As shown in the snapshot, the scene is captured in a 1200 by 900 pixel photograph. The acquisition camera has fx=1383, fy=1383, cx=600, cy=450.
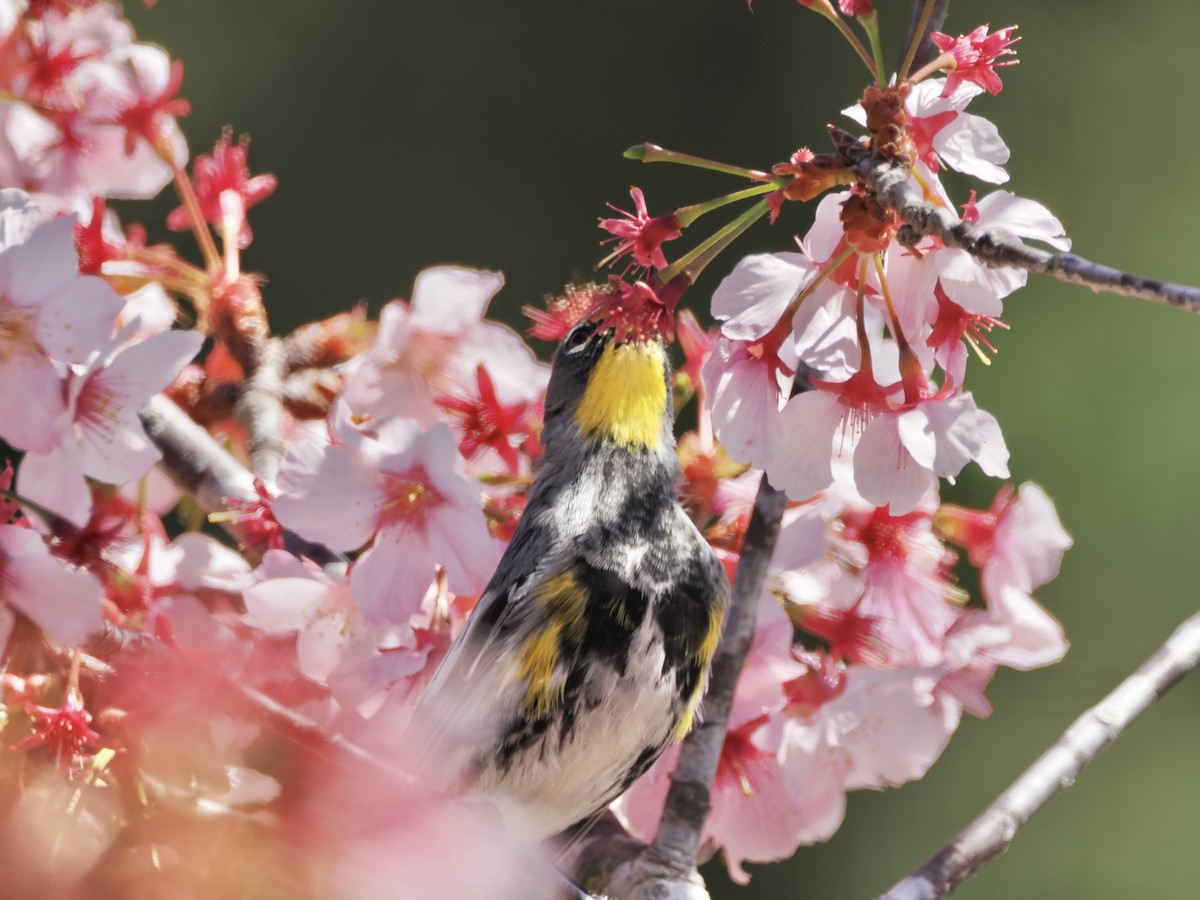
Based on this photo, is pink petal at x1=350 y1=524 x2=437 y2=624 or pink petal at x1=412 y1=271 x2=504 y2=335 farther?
pink petal at x1=412 y1=271 x2=504 y2=335

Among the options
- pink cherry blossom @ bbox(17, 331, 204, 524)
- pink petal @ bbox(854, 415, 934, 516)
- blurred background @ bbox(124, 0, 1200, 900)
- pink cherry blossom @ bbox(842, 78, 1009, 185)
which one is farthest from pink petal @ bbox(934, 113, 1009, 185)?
blurred background @ bbox(124, 0, 1200, 900)

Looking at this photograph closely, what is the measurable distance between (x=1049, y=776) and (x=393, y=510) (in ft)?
1.07

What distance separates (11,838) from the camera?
11.9 inches

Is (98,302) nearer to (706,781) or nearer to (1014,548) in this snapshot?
(706,781)

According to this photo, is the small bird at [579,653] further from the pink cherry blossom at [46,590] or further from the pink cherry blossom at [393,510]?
the pink cherry blossom at [46,590]

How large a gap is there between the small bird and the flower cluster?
20 millimetres

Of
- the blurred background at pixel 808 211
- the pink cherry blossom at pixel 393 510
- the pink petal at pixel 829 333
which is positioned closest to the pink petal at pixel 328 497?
the pink cherry blossom at pixel 393 510

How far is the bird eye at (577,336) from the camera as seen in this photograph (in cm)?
74

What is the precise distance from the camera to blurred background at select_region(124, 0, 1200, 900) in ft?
7.58

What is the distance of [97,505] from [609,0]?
2229 millimetres

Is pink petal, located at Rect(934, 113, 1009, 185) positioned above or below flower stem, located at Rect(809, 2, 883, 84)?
below

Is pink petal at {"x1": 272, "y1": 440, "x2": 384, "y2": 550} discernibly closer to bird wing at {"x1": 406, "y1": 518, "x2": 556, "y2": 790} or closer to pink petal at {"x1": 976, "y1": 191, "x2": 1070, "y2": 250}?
bird wing at {"x1": 406, "y1": 518, "x2": 556, "y2": 790}

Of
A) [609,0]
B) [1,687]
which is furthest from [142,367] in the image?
[609,0]

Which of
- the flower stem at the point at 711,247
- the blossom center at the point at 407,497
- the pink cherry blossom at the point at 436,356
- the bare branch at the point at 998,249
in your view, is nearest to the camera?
the bare branch at the point at 998,249
